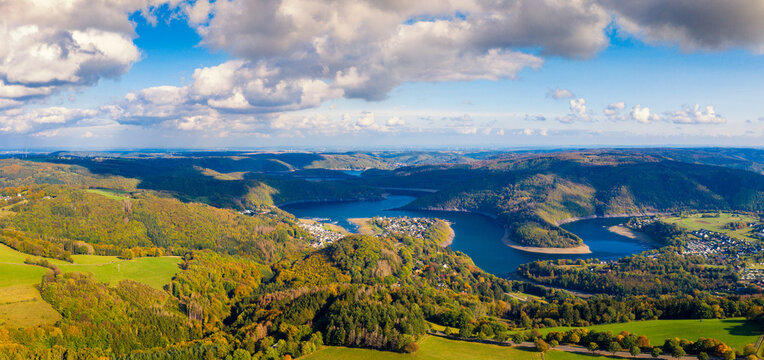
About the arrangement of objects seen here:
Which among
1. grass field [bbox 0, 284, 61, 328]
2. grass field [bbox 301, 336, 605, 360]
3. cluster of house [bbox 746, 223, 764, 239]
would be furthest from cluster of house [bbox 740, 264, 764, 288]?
Answer: grass field [bbox 0, 284, 61, 328]

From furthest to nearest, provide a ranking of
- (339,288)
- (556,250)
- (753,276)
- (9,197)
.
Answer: (556,250) < (9,197) < (753,276) < (339,288)

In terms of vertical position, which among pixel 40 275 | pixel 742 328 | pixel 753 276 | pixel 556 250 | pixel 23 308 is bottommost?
pixel 556 250

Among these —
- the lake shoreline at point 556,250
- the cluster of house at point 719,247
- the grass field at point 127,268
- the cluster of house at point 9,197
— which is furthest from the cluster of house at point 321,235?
the cluster of house at point 719,247

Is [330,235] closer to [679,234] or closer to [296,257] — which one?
[296,257]

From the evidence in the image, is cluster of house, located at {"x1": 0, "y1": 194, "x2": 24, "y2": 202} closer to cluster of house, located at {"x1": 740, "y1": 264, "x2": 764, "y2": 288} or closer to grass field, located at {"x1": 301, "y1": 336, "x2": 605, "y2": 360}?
grass field, located at {"x1": 301, "y1": 336, "x2": 605, "y2": 360}

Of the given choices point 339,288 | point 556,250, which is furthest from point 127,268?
point 556,250

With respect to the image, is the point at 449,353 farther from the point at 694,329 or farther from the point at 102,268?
the point at 102,268
